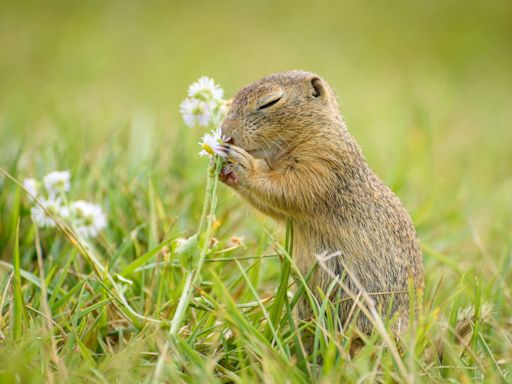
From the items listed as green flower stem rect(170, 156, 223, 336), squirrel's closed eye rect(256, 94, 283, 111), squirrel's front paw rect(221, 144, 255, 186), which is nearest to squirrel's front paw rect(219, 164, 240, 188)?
squirrel's front paw rect(221, 144, 255, 186)

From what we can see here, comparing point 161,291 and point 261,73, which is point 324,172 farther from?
point 261,73

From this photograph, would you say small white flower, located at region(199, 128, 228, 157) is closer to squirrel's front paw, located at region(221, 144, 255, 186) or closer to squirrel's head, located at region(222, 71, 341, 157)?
squirrel's front paw, located at region(221, 144, 255, 186)

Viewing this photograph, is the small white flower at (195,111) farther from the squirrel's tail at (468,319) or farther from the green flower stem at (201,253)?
the squirrel's tail at (468,319)

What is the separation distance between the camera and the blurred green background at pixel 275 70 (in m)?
5.02

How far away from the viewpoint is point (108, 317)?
3.13 m

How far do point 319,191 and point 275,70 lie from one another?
6798 mm

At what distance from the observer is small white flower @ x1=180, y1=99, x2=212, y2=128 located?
319cm

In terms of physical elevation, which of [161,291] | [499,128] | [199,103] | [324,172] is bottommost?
[499,128]

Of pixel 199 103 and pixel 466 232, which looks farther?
pixel 466 232

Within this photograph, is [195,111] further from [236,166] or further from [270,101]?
[270,101]

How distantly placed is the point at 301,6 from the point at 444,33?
288 centimetres

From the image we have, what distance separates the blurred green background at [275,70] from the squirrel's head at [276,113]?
Result: 0.51 metres

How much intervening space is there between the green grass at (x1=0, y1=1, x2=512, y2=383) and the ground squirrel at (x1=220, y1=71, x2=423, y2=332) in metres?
0.18

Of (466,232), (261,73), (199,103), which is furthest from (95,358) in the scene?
(261,73)
